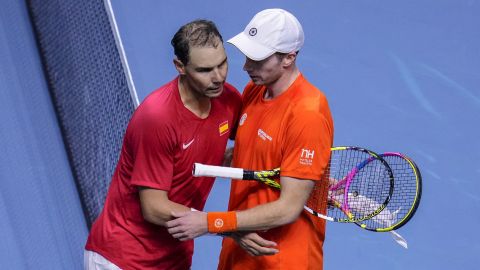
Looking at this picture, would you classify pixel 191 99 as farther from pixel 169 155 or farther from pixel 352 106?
pixel 352 106

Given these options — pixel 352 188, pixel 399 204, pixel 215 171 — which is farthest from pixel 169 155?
pixel 399 204

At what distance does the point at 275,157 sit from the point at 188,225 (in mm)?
492

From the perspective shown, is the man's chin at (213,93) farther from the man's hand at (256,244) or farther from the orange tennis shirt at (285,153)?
the man's hand at (256,244)

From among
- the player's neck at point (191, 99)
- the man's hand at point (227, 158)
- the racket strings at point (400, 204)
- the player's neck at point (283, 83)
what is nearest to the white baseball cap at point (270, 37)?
the player's neck at point (283, 83)

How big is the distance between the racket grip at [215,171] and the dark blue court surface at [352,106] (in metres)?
2.00

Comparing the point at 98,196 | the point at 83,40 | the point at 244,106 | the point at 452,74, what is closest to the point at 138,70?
the point at 83,40

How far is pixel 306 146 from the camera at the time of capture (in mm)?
4664

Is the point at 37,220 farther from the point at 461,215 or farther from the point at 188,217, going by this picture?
the point at 461,215

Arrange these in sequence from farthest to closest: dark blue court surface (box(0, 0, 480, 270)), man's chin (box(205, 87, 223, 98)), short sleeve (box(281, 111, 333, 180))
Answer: dark blue court surface (box(0, 0, 480, 270)), man's chin (box(205, 87, 223, 98)), short sleeve (box(281, 111, 333, 180))

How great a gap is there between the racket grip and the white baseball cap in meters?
0.51

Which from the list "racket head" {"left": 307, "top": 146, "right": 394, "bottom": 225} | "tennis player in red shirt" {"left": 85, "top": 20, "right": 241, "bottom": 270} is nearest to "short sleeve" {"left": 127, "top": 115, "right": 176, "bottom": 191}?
"tennis player in red shirt" {"left": 85, "top": 20, "right": 241, "bottom": 270}

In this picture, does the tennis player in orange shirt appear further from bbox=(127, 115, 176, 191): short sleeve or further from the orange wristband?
bbox=(127, 115, 176, 191): short sleeve

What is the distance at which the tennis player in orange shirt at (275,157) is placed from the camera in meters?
4.69

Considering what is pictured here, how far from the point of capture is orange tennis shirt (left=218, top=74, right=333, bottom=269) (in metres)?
4.68
